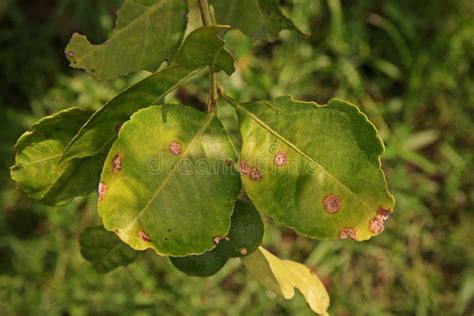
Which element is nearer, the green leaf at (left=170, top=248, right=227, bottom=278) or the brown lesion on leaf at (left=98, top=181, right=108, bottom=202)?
the brown lesion on leaf at (left=98, top=181, right=108, bottom=202)

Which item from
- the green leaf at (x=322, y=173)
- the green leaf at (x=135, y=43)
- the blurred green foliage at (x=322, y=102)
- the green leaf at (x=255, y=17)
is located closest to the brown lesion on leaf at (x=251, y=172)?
the green leaf at (x=322, y=173)

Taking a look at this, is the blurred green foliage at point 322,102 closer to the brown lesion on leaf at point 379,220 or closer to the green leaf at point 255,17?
the green leaf at point 255,17

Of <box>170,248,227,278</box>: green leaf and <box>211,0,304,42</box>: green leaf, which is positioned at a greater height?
<box>211,0,304,42</box>: green leaf

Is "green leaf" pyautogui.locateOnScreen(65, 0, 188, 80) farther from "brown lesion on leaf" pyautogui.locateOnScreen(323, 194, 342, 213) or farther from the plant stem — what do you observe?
"brown lesion on leaf" pyautogui.locateOnScreen(323, 194, 342, 213)

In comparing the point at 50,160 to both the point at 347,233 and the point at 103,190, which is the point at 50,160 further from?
the point at 347,233

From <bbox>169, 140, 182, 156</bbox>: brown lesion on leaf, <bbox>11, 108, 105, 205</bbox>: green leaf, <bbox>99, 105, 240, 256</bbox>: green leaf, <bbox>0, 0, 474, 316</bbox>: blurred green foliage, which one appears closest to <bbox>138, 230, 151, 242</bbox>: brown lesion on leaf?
<bbox>99, 105, 240, 256</bbox>: green leaf

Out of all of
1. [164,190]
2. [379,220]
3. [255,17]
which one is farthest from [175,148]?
[255,17]

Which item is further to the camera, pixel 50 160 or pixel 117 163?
pixel 50 160
